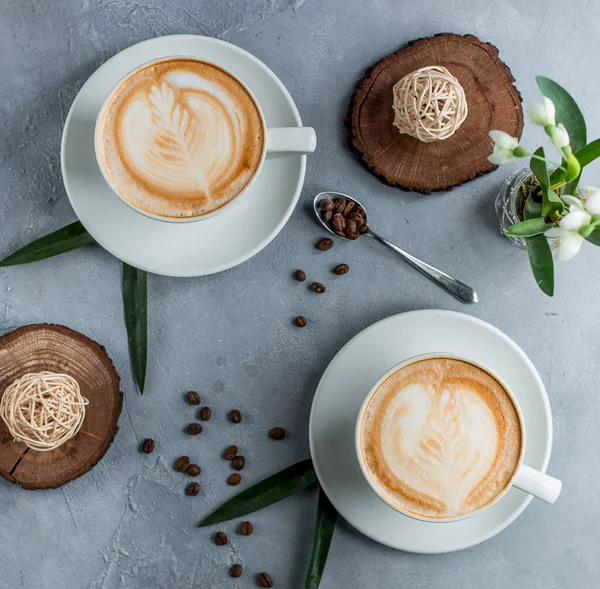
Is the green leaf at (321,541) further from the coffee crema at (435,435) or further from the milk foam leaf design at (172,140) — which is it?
the milk foam leaf design at (172,140)

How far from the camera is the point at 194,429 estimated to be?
135cm

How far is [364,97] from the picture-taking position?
1321mm

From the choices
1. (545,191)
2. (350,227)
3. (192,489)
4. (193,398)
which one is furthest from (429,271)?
(192,489)

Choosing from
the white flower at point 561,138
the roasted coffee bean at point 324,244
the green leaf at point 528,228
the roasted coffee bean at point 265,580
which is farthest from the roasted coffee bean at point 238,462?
the white flower at point 561,138

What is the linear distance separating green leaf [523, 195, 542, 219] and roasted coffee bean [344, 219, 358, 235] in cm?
32

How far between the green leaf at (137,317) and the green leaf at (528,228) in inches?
27.9

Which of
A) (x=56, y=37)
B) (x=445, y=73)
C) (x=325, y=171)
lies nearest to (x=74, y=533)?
(x=325, y=171)

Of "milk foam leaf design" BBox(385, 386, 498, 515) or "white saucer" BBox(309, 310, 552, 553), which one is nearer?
"milk foam leaf design" BBox(385, 386, 498, 515)

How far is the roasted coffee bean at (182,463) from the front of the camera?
1345 millimetres

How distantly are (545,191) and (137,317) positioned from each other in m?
0.80

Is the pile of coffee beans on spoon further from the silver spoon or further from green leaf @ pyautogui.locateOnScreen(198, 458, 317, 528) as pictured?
green leaf @ pyautogui.locateOnScreen(198, 458, 317, 528)

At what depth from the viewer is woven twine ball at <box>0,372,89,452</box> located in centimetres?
119

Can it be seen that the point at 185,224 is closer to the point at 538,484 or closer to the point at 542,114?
the point at 542,114

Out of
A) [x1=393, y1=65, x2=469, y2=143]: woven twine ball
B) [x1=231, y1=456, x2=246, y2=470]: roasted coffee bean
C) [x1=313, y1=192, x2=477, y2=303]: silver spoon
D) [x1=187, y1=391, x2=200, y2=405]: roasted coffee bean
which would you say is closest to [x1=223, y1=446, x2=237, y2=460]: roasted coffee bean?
[x1=231, y1=456, x2=246, y2=470]: roasted coffee bean
